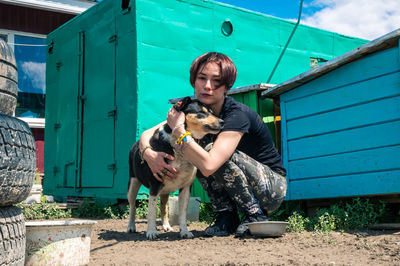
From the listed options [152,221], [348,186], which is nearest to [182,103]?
[152,221]

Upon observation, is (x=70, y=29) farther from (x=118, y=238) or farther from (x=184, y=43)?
(x=118, y=238)

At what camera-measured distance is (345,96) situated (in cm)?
432

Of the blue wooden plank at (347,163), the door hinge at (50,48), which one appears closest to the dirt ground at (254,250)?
the blue wooden plank at (347,163)

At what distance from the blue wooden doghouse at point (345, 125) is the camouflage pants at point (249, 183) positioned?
911mm

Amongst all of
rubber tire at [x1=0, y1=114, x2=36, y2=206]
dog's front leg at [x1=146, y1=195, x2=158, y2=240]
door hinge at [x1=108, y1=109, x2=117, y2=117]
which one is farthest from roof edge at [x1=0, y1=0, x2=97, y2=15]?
rubber tire at [x1=0, y1=114, x2=36, y2=206]

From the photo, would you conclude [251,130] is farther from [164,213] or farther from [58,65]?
[58,65]

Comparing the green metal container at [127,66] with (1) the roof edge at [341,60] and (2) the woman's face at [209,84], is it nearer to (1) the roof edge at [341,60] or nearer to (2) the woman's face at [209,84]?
(1) the roof edge at [341,60]

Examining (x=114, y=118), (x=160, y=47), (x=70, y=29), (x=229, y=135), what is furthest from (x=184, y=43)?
(x=229, y=135)

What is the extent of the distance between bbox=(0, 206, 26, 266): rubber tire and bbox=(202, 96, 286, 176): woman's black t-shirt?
1713 millimetres

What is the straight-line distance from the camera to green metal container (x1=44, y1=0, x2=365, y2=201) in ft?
20.5

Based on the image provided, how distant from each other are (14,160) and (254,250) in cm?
175

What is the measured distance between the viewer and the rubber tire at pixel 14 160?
200cm

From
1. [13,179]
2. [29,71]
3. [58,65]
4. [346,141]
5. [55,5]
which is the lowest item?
[13,179]

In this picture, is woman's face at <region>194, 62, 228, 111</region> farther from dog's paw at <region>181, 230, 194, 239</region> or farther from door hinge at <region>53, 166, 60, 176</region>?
door hinge at <region>53, 166, 60, 176</region>
